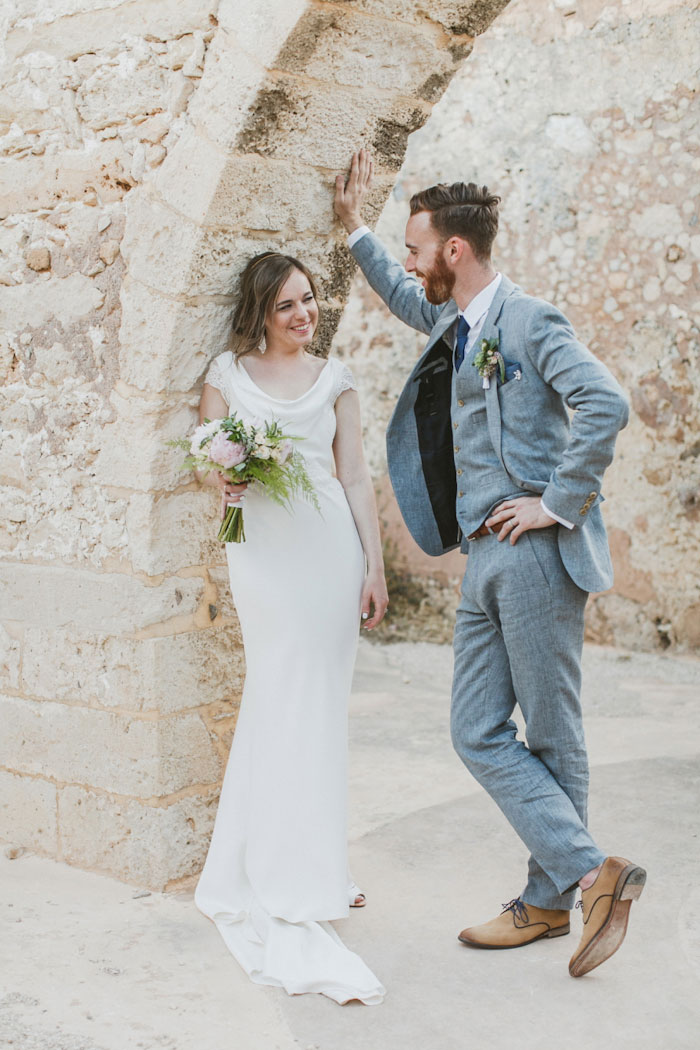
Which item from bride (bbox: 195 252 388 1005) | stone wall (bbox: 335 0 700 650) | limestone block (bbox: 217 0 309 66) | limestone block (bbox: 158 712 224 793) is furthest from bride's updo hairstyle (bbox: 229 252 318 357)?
stone wall (bbox: 335 0 700 650)

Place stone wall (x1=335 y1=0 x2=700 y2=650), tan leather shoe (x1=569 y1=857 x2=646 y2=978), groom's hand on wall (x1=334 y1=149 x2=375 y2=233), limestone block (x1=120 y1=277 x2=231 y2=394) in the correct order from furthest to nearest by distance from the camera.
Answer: stone wall (x1=335 y1=0 x2=700 y2=650) → groom's hand on wall (x1=334 y1=149 x2=375 y2=233) → limestone block (x1=120 y1=277 x2=231 y2=394) → tan leather shoe (x1=569 y1=857 x2=646 y2=978)

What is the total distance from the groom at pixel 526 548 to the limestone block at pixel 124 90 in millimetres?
929

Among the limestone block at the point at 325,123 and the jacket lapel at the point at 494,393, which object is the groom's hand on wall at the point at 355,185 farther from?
the jacket lapel at the point at 494,393

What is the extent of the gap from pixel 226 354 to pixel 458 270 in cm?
81

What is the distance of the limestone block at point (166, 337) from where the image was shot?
3.52m

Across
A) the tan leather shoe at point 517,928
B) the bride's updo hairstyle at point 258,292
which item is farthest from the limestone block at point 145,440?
the tan leather shoe at point 517,928

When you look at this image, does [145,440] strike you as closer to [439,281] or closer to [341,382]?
[341,382]

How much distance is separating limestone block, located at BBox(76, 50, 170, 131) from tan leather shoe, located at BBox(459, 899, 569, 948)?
2729 millimetres

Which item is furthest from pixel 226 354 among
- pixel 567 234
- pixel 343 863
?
pixel 567 234

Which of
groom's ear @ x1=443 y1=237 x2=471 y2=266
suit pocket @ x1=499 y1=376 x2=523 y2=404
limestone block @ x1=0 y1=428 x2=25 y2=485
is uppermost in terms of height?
groom's ear @ x1=443 y1=237 x2=471 y2=266

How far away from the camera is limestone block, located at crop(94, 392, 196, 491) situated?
3604mm

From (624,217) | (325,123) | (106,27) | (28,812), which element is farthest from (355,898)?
(624,217)

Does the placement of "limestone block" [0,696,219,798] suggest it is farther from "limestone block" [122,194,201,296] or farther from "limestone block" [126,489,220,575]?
"limestone block" [122,194,201,296]

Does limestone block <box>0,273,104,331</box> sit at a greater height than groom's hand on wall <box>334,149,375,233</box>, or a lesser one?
lesser
